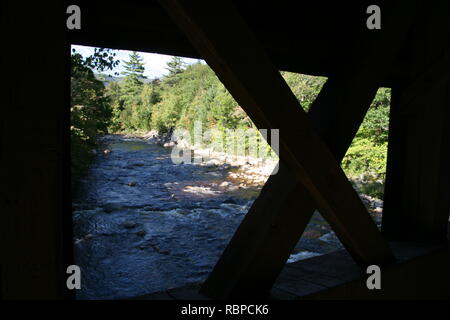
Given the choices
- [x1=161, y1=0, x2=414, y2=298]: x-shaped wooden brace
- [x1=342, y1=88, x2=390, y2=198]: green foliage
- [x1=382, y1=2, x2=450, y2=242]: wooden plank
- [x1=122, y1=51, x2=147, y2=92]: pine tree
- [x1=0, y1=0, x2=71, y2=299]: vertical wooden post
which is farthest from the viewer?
[x1=122, y1=51, x2=147, y2=92]: pine tree

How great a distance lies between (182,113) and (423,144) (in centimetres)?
2816

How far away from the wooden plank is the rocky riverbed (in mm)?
3280

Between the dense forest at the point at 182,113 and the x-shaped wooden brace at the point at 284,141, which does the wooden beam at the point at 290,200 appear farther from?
the dense forest at the point at 182,113

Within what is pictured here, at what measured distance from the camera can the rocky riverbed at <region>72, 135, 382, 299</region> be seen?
4.82 metres

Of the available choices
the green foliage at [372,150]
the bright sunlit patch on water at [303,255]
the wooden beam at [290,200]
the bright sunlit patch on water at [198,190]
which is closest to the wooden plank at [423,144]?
the wooden beam at [290,200]

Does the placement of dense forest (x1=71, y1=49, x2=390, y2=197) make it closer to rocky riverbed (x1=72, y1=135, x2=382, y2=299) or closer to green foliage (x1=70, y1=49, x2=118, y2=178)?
green foliage (x1=70, y1=49, x2=118, y2=178)

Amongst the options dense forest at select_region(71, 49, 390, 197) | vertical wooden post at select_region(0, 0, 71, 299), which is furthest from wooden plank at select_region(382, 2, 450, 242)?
dense forest at select_region(71, 49, 390, 197)

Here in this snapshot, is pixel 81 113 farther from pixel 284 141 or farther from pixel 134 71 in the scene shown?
pixel 134 71

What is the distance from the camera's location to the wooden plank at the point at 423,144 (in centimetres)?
195

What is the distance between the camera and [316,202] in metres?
1.32

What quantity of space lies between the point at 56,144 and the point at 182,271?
15.0 feet

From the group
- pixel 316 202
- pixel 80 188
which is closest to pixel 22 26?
pixel 316 202

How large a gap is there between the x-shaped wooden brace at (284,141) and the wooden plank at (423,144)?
589 millimetres

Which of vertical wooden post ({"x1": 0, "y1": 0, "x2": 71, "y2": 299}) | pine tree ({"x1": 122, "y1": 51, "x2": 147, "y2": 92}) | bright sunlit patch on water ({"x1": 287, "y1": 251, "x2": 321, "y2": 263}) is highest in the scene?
pine tree ({"x1": 122, "y1": 51, "x2": 147, "y2": 92})
